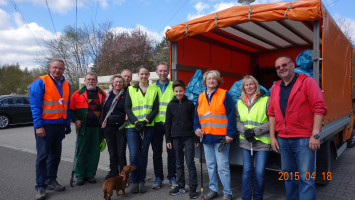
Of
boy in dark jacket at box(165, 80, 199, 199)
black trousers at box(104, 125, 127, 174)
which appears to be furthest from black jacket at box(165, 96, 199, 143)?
black trousers at box(104, 125, 127, 174)

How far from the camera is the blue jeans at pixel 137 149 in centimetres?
391

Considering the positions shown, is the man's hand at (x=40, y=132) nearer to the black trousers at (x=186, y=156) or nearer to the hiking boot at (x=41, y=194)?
the hiking boot at (x=41, y=194)

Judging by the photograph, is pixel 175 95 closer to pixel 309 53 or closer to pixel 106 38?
pixel 309 53

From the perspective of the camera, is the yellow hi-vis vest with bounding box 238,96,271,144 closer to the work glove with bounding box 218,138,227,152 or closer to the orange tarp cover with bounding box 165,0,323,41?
the work glove with bounding box 218,138,227,152

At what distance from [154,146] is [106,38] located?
2021 centimetres

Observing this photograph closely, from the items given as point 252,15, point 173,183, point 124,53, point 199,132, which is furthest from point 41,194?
point 124,53

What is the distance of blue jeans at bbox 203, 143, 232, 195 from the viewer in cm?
342

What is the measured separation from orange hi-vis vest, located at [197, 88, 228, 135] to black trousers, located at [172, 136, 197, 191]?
1.13 feet

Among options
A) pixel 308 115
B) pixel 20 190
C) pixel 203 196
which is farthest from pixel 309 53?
pixel 20 190

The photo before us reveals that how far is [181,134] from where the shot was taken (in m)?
3.62

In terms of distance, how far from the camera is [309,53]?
3.96m

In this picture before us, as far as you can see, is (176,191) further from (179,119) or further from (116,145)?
(116,145)

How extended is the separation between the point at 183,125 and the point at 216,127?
487mm

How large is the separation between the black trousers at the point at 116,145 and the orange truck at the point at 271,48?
55.1 inches
